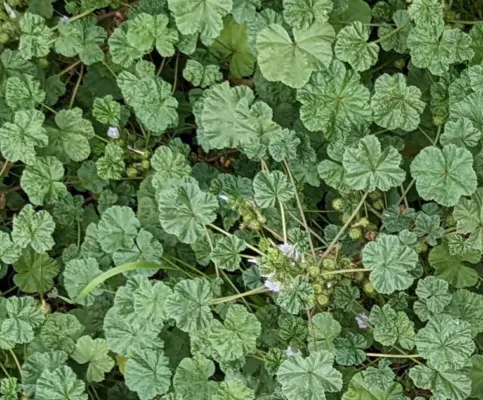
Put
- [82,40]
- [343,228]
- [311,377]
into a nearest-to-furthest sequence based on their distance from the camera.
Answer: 1. [311,377]
2. [343,228]
3. [82,40]

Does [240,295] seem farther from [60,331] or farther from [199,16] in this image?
[199,16]

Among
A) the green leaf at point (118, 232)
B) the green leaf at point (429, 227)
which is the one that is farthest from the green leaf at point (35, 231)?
the green leaf at point (429, 227)

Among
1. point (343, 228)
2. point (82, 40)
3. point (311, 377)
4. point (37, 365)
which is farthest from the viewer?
point (82, 40)

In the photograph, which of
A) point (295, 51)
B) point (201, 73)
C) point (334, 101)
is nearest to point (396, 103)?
point (334, 101)

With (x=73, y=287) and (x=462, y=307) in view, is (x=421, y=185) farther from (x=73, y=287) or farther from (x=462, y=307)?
(x=73, y=287)

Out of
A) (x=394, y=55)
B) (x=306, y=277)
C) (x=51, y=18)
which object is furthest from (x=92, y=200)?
(x=394, y=55)

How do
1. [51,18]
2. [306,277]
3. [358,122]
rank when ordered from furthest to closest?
[51,18], [358,122], [306,277]

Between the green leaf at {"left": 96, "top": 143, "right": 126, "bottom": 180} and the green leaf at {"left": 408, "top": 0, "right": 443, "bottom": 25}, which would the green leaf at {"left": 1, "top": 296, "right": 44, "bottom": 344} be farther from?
the green leaf at {"left": 408, "top": 0, "right": 443, "bottom": 25}
